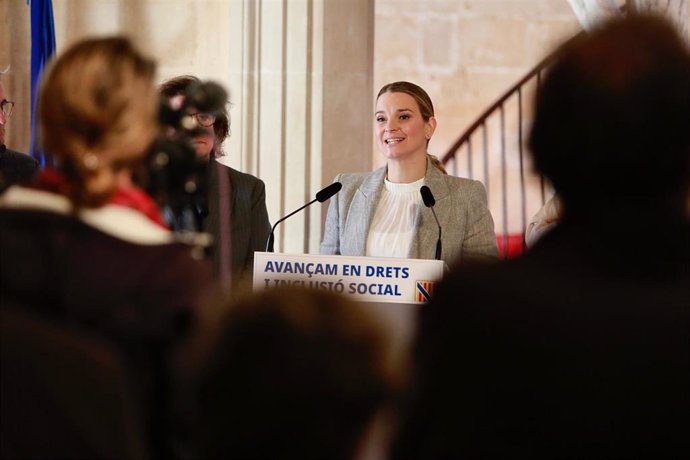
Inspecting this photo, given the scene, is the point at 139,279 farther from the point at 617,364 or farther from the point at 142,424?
the point at 617,364

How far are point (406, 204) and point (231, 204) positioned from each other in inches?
25.9

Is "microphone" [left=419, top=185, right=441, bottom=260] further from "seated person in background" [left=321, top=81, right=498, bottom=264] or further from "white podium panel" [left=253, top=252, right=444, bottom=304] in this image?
"white podium panel" [left=253, top=252, right=444, bottom=304]

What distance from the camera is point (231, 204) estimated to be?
387cm

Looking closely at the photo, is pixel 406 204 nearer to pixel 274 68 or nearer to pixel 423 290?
pixel 423 290

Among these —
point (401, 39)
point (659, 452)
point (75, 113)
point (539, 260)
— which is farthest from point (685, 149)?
point (401, 39)

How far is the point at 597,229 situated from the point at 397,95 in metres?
2.95

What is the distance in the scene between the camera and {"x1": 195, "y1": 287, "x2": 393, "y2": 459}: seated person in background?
110 centimetres

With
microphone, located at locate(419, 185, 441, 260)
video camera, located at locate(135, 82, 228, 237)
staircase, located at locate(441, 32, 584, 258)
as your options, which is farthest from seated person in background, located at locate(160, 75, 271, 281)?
staircase, located at locate(441, 32, 584, 258)

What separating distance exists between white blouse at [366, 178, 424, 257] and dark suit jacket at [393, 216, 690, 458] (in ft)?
8.70

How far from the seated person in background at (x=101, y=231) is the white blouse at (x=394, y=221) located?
7.90 feet

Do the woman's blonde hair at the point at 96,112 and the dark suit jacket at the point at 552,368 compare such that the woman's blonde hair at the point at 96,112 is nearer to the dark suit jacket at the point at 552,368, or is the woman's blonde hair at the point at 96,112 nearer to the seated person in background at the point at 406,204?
the dark suit jacket at the point at 552,368

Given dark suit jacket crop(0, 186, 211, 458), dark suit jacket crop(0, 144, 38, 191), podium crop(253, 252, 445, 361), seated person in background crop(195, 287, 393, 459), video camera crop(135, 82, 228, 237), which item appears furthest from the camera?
dark suit jacket crop(0, 144, 38, 191)

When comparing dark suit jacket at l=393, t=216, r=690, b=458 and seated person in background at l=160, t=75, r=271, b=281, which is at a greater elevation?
seated person in background at l=160, t=75, r=271, b=281

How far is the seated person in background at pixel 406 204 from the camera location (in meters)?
3.94
